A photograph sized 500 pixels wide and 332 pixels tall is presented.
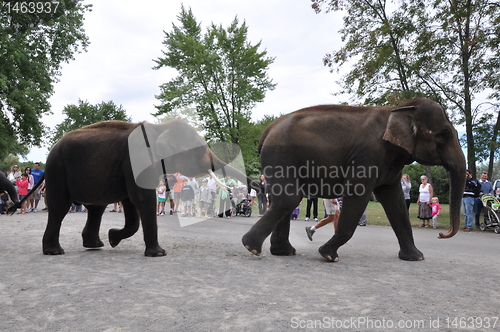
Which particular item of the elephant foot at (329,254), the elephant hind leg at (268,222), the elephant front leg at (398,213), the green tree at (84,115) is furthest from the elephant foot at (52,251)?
the green tree at (84,115)

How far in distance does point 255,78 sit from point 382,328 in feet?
98.6

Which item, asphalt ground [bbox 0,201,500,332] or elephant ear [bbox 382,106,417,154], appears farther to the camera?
elephant ear [bbox 382,106,417,154]

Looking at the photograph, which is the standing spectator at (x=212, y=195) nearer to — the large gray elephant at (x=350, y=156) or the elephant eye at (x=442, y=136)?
the large gray elephant at (x=350, y=156)

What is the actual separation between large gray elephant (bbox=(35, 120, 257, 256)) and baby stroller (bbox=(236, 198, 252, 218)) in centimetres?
1181

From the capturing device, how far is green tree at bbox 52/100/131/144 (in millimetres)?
58062

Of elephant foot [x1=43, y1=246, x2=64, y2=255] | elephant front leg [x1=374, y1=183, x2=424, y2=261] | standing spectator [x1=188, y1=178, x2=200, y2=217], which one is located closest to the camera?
elephant foot [x1=43, y1=246, x2=64, y2=255]

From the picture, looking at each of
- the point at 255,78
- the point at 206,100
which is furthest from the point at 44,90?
the point at 255,78

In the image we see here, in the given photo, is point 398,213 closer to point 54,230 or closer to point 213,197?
point 54,230

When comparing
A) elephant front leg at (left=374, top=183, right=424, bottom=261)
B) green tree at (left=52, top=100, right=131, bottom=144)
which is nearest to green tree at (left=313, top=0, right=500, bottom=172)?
elephant front leg at (left=374, top=183, right=424, bottom=261)

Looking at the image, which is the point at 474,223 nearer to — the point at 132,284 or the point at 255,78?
the point at 132,284

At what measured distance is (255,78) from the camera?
105 feet

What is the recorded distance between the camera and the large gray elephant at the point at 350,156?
19.1 feet

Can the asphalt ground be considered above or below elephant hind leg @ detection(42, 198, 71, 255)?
below

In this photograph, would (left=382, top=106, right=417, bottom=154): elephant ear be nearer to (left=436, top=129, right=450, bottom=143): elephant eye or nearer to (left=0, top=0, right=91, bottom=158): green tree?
(left=436, top=129, right=450, bottom=143): elephant eye
